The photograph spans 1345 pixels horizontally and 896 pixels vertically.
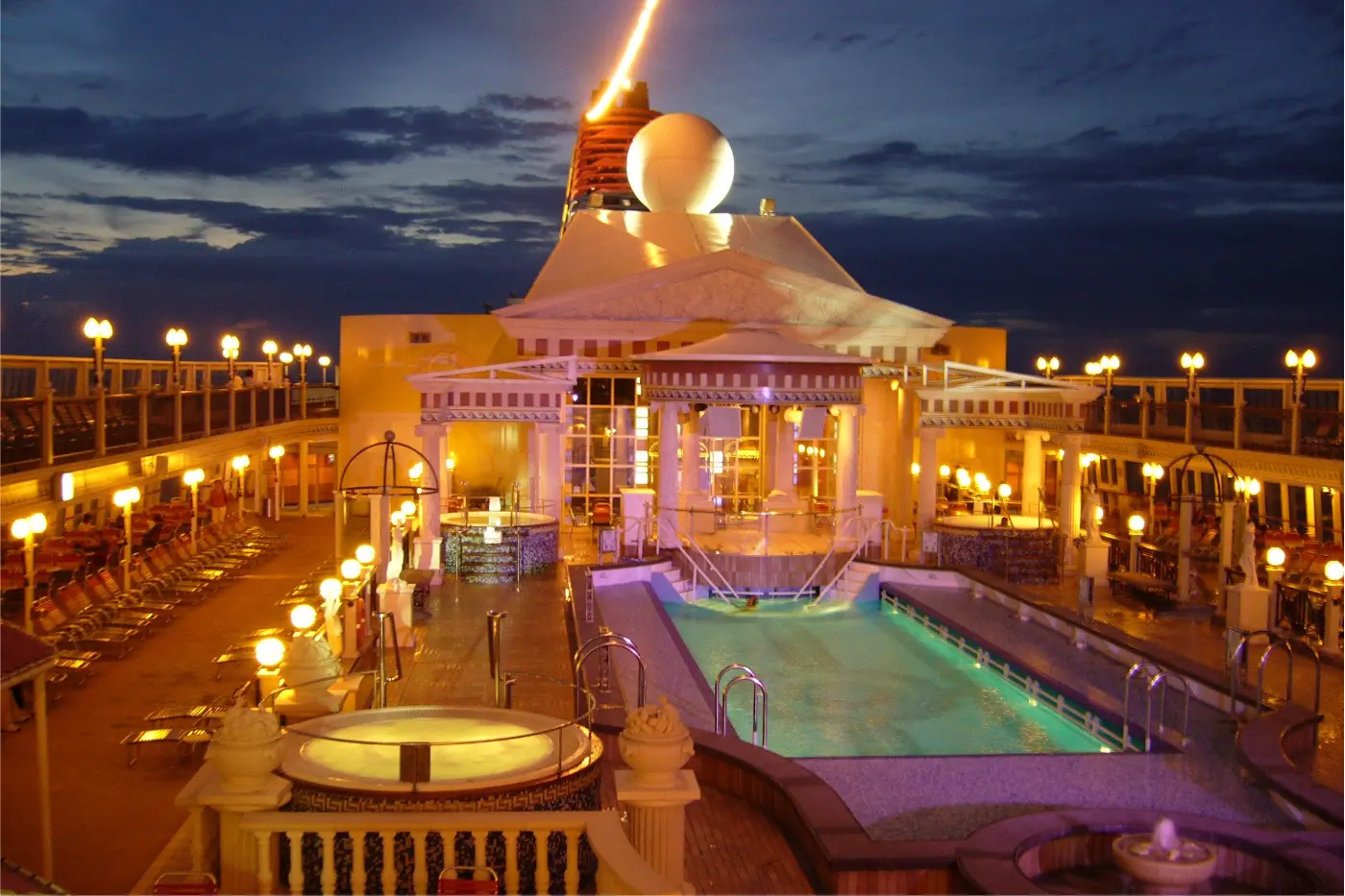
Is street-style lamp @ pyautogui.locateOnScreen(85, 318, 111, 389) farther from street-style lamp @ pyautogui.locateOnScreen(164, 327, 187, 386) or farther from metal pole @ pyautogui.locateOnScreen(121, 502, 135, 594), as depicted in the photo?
street-style lamp @ pyautogui.locateOnScreen(164, 327, 187, 386)

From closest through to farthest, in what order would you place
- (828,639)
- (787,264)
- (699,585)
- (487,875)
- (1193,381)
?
(487,875) < (828,639) < (699,585) < (1193,381) < (787,264)

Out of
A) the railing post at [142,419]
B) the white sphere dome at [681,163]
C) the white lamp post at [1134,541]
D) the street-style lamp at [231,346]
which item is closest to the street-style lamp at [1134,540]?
the white lamp post at [1134,541]

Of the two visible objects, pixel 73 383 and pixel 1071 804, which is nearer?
pixel 1071 804

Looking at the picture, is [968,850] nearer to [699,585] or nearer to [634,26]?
[699,585]

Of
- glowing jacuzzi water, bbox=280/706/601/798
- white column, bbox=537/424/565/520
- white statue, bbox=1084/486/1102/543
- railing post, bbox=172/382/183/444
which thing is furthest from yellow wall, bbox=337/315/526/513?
glowing jacuzzi water, bbox=280/706/601/798

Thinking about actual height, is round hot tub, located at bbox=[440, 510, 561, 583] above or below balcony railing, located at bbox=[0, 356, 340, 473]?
below

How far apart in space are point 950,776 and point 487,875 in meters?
5.86

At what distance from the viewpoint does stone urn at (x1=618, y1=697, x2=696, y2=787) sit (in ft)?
23.5

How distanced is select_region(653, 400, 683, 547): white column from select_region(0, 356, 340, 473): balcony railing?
8.32 m

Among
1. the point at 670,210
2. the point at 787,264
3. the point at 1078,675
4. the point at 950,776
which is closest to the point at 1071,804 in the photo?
the point at 950,776

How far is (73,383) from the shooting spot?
26.9 m

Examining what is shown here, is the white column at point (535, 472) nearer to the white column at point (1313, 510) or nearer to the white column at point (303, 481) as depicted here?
the white column at point (303, 481)

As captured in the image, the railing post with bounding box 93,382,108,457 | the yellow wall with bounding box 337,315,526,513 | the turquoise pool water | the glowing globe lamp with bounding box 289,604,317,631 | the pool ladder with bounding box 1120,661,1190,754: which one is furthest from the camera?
the yellow wall with bounding box 337,315,526,513

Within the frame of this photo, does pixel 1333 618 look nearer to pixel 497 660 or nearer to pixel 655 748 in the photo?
pixel 497 660
